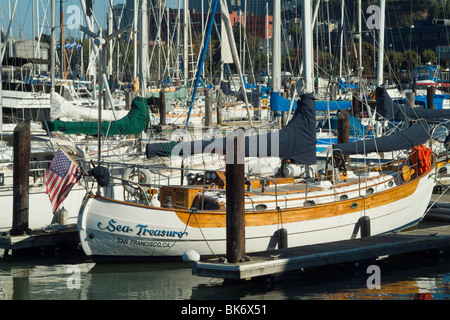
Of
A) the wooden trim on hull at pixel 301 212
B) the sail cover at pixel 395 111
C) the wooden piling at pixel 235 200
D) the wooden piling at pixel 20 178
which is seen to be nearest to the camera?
the wooden piling at pixel 235 200

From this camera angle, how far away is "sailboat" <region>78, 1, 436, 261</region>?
57.6 ft

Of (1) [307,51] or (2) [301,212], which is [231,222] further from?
(1) [307,51]

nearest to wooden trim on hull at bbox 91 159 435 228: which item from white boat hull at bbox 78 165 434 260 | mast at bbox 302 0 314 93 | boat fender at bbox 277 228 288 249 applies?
white boat hull at bbox 78 165 434 260

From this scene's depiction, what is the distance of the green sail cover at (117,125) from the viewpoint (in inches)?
963

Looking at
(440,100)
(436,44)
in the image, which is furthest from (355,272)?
(436,44)

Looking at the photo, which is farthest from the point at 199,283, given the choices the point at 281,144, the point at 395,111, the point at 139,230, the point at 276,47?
the point at 395,111

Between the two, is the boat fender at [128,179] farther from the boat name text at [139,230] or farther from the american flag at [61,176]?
the boat name text at [139,230]

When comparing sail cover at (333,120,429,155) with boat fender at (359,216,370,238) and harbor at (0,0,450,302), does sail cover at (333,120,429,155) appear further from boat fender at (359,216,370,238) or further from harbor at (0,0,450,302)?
boat fender at (359,216,370,238)

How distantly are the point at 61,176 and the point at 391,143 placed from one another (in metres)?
9.42

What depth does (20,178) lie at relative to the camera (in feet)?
61.6

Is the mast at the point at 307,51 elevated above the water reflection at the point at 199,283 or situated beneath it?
elevated above

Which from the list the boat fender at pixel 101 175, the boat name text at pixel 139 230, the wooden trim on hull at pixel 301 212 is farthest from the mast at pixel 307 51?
the boat fender at pixel 101 175

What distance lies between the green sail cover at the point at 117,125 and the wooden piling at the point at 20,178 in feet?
17.8
